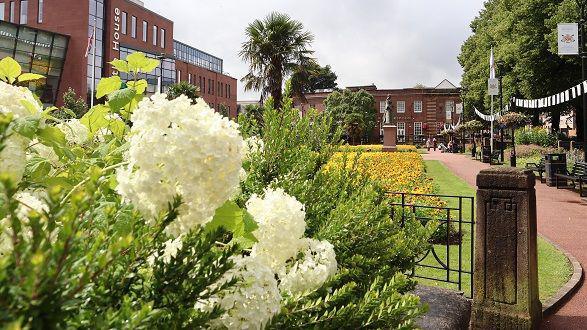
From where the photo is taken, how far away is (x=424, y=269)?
6.42 m

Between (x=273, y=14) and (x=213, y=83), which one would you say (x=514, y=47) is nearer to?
(x=273, y=14)

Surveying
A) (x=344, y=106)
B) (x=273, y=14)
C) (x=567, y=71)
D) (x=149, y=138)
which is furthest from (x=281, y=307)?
(x=344, y=106)

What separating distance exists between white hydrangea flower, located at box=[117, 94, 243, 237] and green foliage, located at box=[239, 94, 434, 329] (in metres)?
0.31

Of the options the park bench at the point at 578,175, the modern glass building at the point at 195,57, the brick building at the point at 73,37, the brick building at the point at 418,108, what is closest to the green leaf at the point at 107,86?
the park bench at the point at 578,175

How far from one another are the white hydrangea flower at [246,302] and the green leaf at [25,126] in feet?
1.96

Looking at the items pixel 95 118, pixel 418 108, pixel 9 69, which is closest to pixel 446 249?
pixel 95 118

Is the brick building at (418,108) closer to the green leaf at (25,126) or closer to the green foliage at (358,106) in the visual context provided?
the green foliage at (358,106)

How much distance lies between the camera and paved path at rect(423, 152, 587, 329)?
194 inches

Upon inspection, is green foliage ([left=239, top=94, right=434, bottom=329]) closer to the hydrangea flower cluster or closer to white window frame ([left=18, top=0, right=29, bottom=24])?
the hydrangea flower cluster

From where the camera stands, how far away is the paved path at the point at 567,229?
494 centimetres

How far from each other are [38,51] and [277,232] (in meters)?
42.0

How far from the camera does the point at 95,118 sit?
6.23 feet

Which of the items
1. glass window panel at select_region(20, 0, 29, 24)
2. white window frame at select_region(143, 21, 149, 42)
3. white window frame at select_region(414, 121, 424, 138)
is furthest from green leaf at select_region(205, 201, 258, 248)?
white window frame at select_region(414, 121, 424, 138)

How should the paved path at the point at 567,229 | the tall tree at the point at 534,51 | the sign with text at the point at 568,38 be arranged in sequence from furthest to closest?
the tall tree at the point at 534,51 < the sign with text at the point at 568,38 < the paved path at the point at 567,229
